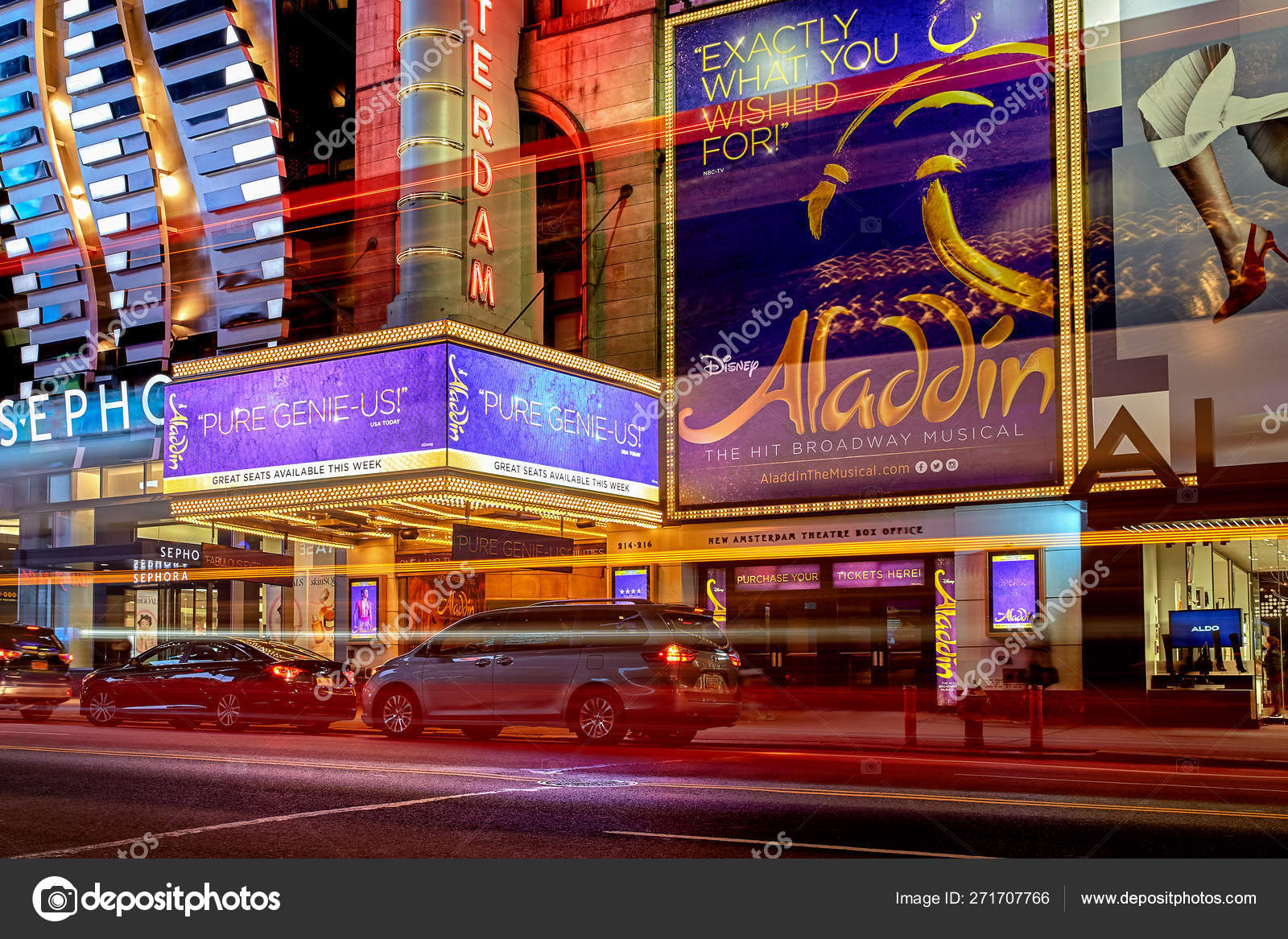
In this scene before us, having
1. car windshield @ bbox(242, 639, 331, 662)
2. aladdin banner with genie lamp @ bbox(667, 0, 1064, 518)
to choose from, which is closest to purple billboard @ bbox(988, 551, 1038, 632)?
aladdin banner with genie lamp @ bbox(667, 0, 1064, 518)

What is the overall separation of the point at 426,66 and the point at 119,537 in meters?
16.2

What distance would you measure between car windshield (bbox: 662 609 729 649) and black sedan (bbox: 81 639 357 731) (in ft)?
19.5

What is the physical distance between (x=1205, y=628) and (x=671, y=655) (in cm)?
984

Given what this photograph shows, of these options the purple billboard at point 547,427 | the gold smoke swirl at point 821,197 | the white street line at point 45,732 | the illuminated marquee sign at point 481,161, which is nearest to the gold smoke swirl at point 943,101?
the gold smoke swirl at point 821,197

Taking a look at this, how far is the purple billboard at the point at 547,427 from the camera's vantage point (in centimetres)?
2020

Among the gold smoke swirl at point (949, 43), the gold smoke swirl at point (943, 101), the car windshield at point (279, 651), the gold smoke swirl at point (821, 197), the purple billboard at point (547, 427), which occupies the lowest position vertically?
the car windshield at point (279, 651)

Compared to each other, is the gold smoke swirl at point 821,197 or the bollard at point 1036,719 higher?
the gold smoke swirl at point 821,197

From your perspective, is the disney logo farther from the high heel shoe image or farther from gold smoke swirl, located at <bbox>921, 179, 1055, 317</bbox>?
the high heel shoe image

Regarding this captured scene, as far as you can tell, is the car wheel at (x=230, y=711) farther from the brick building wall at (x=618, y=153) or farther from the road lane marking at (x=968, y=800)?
the brick building wall at (x=618, y=153)

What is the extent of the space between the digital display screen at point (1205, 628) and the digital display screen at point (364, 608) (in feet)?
55.5

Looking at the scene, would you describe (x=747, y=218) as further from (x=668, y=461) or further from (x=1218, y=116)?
(x=1218, y=116)

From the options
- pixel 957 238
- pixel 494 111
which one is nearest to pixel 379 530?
pixel 494 111

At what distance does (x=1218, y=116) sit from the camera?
1998cm

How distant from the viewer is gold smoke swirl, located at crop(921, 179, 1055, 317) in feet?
69.8
